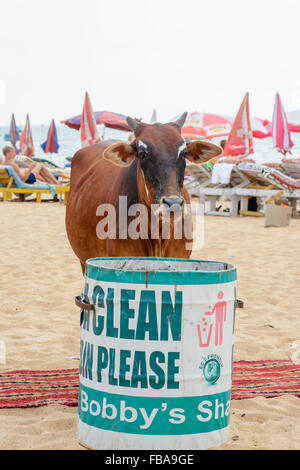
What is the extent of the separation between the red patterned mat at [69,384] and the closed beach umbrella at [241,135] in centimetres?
1217

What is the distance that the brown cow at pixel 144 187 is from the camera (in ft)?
11.1

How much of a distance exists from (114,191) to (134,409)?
2.29 meters

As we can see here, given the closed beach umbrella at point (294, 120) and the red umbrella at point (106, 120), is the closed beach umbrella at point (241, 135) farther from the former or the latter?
the red umbrella at point (106, 120)

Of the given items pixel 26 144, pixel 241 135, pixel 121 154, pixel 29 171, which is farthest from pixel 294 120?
pixel 121 154

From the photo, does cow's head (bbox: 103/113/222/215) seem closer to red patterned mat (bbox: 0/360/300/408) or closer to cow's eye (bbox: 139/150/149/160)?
cow's eye (bbox: 139/150/149/160)

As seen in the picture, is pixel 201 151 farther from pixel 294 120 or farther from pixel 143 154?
pixel 294 120

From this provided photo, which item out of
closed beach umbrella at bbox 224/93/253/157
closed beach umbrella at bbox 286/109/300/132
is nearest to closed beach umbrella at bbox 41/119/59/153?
closed beach umbrella at bbox 286/109/300/132

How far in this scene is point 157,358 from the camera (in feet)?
7.07

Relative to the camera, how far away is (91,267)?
2.34 meters

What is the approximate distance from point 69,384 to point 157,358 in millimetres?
1352

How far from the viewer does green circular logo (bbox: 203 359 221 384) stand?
2.22 meters

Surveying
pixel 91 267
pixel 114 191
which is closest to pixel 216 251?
pixel 114 191

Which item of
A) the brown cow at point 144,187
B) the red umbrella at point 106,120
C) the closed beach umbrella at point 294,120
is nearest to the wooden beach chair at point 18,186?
the red umbrella at point 106,120
